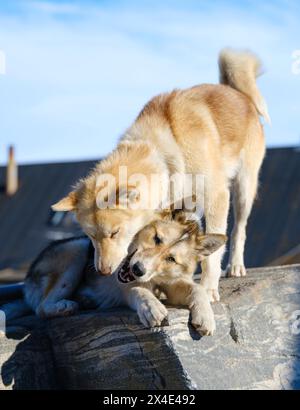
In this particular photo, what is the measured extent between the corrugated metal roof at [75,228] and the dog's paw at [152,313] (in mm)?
12341

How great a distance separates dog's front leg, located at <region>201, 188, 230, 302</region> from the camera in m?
4.95

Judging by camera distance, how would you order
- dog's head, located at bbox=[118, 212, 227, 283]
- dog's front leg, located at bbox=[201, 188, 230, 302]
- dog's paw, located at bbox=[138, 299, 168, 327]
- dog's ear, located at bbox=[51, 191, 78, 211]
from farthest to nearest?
dog's front leg, located at bbox=[201, 188, 230, 302] < dog's ear, located at bbox=[51, 191, 78, 211] < dog's head, located at bbox=[118, 212, 227, 283] < dog's paw, located at bbox=[138, 299, 168, 327]

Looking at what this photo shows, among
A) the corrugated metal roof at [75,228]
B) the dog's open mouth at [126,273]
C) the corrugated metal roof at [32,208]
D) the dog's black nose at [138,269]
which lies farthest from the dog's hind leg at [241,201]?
the corrugated metal roof at [32,208]

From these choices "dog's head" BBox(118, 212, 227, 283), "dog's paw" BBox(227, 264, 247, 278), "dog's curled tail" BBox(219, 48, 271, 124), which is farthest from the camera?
"dog's curled tail" BBox(219, 48, 271, 124)

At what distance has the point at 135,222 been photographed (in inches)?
186

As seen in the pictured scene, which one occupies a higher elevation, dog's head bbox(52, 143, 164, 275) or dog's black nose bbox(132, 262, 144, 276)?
dog's head bbox(52, 143, 164, 275)

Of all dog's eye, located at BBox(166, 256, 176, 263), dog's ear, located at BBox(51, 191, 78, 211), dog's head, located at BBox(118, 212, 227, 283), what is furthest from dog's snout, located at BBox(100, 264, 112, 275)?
dog's ear, located at BBox(51, 191, 78, 211)

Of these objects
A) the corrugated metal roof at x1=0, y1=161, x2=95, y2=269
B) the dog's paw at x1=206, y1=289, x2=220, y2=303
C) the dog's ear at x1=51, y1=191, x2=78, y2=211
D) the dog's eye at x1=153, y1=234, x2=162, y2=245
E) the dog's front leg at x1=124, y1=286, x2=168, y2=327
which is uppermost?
the dog's ear at x1=51, y1=191, x2=78, y2=211

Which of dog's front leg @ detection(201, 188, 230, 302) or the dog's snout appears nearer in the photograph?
the dog's snout

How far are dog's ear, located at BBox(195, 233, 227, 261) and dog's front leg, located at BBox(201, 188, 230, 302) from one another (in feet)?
0.42

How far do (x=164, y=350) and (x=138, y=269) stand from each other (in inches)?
19.2

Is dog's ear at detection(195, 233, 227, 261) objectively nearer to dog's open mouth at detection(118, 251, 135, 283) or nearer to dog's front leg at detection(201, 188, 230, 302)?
dog's front leg at detection(201, 188, 230, 302)
